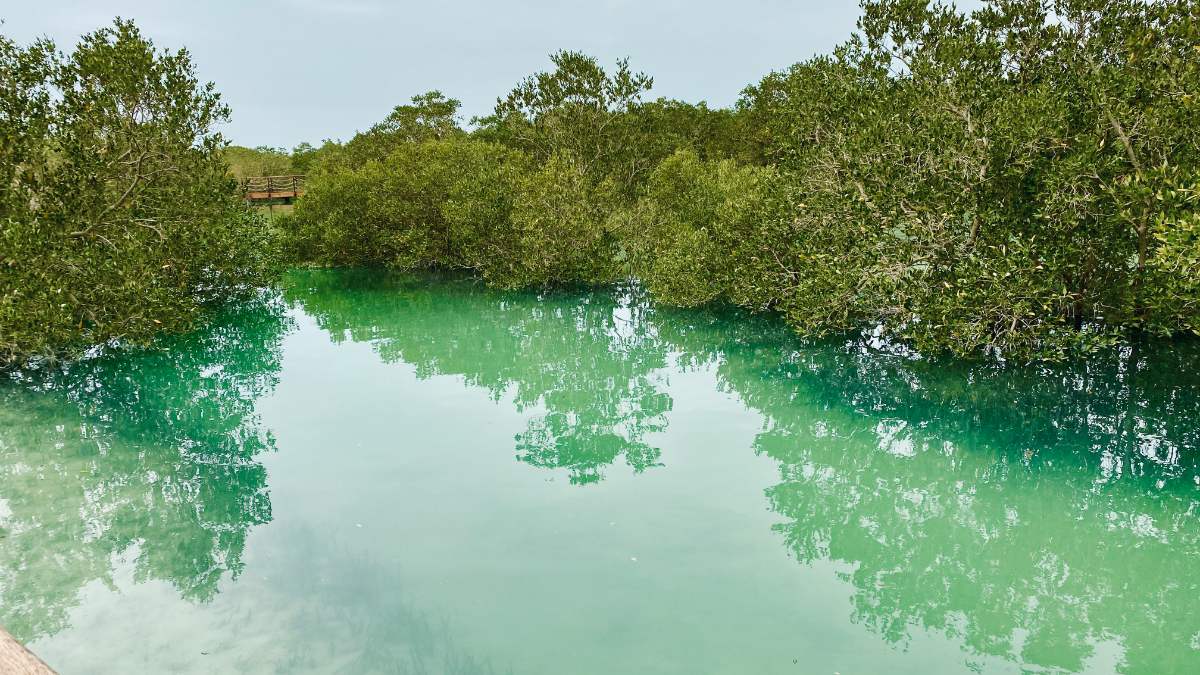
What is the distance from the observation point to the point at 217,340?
29797 millimetres

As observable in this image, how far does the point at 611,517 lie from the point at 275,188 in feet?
218

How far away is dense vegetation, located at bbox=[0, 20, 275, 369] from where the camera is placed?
19828mm

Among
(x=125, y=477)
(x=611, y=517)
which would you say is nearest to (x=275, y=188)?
(x=125, y=477)

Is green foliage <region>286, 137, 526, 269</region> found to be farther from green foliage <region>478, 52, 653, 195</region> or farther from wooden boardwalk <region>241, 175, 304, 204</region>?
wooden boardwalk <region>241, 175, 304, 204</region>

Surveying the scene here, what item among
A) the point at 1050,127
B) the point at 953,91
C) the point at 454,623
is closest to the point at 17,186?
the point at 454,623

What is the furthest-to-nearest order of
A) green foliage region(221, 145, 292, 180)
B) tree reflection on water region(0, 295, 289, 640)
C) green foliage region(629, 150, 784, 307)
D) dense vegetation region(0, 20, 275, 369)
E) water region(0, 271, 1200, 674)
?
green foliage region(221, 145, 292, 180) → green foliage region(629, 150, 784, 307) → dense vegetation region(0, 20, 275, 369) → tree reflection on water region(0, 295, 289, 640) → water region(0, 271, 1200, 674)

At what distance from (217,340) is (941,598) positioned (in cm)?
2729

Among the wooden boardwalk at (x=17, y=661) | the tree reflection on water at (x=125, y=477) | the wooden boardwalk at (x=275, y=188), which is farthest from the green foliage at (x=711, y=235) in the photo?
the wooden boardwalk at (x=275, y=188)

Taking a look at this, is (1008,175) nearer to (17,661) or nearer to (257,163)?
(17,661)

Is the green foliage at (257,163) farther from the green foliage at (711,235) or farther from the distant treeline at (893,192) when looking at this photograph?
the green foliage at (711,235)

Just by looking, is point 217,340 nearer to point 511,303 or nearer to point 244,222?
point 244,222

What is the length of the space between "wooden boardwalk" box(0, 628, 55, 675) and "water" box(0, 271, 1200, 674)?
5.76m

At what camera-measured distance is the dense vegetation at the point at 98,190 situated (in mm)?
19828

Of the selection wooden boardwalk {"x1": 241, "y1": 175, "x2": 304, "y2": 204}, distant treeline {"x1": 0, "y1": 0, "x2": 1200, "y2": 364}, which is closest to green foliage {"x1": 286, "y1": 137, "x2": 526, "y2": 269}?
distant treeline {"x1": 0, "y1": 0, "x2": 1200, "y2": 364}
